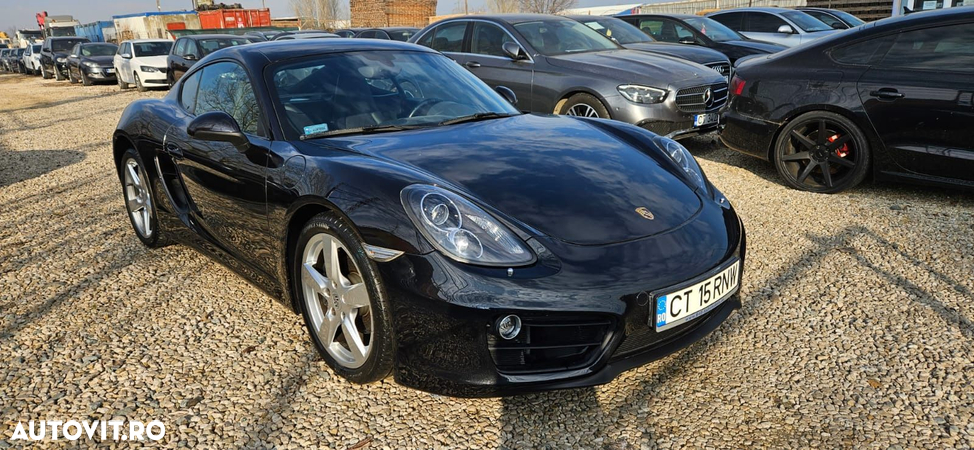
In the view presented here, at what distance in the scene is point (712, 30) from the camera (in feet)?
37.4

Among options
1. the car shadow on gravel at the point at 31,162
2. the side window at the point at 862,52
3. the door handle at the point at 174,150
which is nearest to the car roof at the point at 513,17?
the side window at the point at 862,52

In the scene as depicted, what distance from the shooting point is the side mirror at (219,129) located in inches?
124

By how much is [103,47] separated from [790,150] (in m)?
23.5

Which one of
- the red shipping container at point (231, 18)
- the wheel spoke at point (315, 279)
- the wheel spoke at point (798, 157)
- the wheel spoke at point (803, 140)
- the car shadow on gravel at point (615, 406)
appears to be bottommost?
the car shadow on gravel at point (615, 406)

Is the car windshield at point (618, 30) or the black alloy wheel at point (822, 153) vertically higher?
the car windshield at point (618, 30)

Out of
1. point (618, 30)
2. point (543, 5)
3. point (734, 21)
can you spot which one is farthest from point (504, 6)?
point (618, 30)

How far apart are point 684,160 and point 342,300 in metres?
1.72

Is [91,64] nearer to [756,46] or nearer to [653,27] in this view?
[653,27]

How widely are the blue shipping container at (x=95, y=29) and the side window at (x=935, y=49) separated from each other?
54.1 m

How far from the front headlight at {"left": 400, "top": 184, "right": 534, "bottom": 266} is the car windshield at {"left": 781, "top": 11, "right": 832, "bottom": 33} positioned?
11.5 metres

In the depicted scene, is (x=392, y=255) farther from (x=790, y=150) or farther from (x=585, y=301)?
(x=790, y=150)

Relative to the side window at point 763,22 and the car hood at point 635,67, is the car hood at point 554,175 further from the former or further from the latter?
the side window at point 763,22

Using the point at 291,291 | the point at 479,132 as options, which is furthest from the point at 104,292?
the point at 479,132

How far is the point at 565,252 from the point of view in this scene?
2445mm
